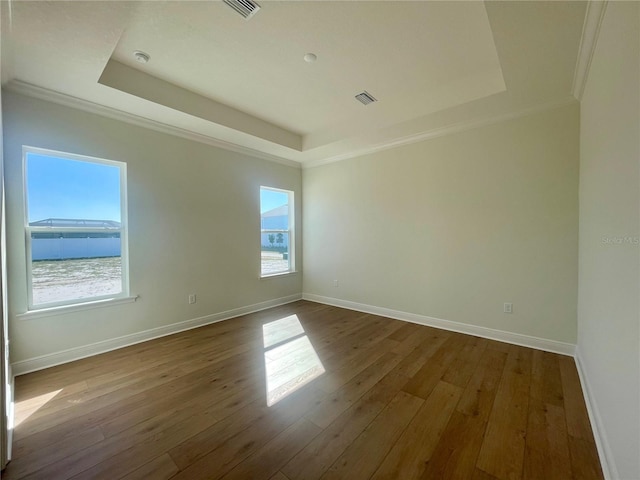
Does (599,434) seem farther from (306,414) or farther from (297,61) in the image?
(297,61)

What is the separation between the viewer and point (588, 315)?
2.20 metres

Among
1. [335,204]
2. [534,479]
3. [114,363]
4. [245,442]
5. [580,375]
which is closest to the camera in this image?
[534,479]

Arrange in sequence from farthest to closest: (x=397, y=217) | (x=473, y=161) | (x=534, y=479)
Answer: (x=397, y=217), (x=473, y=161), (x=534, y=479)

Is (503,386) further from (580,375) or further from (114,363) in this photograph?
(114,363)

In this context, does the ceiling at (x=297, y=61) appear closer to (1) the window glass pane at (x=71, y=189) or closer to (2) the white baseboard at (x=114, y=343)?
(1) the window glass pane at (x=71, y=189)

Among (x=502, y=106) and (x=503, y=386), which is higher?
(x=502, y=106)

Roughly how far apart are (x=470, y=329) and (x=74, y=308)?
4601 mm

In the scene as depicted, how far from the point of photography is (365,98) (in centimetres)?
323

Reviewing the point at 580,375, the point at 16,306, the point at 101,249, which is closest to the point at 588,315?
the point at 580,375

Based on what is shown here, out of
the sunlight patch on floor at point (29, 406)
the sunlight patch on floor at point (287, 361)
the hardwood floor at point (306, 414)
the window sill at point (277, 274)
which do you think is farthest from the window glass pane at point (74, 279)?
the window sill at point (277, 274)

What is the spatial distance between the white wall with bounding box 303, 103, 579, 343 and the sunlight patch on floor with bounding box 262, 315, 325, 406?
158cm

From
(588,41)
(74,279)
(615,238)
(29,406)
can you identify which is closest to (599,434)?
(615,238)

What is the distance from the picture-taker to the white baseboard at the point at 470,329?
2893mm

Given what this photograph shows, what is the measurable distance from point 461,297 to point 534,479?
2267 millimetres
